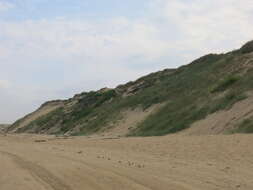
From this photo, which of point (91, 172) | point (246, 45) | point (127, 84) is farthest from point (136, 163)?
point (127, 84)

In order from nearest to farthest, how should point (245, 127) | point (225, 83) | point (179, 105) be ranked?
point (245, 127)
point (225, 83)
point (179, 105)

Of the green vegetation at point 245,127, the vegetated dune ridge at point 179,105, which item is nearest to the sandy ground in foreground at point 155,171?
the green vegetation at point 245,127

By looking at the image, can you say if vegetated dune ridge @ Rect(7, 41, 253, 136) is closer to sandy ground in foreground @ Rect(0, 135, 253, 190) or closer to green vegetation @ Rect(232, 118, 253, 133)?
green vegetation @ Rect(232, 118, 253, 133)

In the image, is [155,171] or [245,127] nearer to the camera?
[155,171]

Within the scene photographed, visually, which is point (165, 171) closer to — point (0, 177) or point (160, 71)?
point (0, 177)

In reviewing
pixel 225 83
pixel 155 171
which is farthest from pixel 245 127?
pixel 155 171

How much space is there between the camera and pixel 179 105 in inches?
1678

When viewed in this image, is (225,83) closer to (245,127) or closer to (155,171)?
(245,127)

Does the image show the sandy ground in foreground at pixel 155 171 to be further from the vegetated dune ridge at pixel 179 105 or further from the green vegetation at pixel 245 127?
the vegetated dune ridge at pixel 179 105

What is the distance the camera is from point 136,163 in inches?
704

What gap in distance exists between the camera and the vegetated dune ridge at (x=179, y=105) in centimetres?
3303

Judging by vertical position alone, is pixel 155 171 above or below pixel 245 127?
below

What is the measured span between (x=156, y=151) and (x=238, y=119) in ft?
27.7

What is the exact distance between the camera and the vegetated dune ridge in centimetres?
3303
